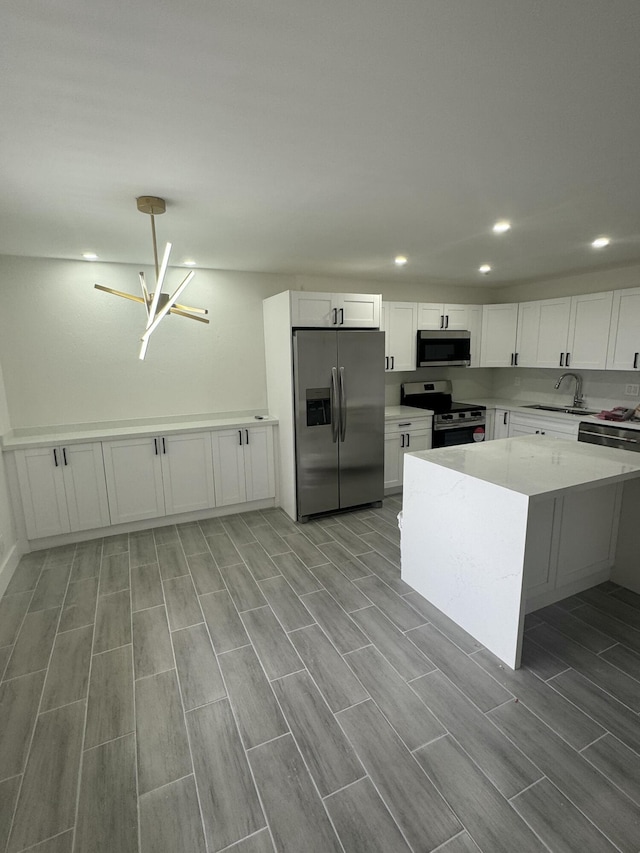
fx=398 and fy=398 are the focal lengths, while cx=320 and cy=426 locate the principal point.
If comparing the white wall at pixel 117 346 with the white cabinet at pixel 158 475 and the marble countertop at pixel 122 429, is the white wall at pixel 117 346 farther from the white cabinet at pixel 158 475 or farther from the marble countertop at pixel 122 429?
the white cabinet at pixel 158 475

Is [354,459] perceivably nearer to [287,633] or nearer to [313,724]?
[287,633]

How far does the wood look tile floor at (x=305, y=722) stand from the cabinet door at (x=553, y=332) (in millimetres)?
2939

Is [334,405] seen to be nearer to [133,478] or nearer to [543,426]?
[133,478]

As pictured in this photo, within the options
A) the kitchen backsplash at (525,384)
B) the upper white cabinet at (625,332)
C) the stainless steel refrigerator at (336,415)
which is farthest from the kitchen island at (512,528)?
the kitchen backsplash at (525,384)

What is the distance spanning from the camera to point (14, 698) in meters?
1.97

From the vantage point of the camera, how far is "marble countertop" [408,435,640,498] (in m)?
2.09


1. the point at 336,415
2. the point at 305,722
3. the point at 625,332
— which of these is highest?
the point at 625,332

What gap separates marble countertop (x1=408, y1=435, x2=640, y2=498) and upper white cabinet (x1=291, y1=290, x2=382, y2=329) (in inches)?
70.8

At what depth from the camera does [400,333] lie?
484 centimetres

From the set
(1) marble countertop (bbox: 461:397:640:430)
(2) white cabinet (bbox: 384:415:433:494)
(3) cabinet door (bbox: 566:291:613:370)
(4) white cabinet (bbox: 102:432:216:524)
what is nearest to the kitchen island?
(1) marble countertop (bbox: 461:397:640:430)

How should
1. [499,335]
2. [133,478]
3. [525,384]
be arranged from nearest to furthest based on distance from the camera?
1. [133,478]
2. [499,335]
3. [525,384]

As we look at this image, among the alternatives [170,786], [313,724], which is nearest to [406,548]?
[313,724]

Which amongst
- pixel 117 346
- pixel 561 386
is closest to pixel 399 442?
pixel 561 386

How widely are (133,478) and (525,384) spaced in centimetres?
513
